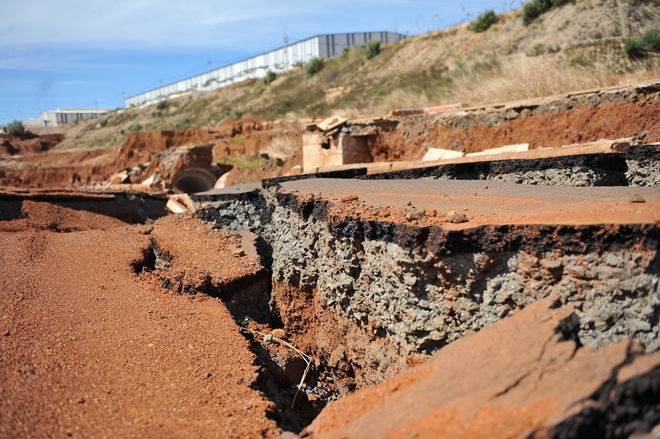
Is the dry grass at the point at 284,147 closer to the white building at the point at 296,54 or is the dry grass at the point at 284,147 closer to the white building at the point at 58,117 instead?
the white building at the point at 296,54

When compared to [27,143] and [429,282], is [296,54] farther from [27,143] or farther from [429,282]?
[429,282]

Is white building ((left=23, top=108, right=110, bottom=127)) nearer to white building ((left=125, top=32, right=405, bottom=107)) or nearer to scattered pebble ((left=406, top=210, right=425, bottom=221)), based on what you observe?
white building ((left=125, top=32, right=405, bottom=107))

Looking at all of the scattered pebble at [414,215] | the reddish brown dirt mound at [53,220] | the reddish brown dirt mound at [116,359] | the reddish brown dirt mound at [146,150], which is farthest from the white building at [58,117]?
the scattered pebble at [414,215]

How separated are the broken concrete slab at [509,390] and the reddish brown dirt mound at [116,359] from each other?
29.6 inches

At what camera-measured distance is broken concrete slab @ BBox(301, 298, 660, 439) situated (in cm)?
194

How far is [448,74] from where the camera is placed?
21016 mm

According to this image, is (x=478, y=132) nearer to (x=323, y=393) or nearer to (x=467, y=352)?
(x=323, y=393)

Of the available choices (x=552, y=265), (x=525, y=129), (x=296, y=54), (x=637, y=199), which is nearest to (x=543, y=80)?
(x=525, y=129)

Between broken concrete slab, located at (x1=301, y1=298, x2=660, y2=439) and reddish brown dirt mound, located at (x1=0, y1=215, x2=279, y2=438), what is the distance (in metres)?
0.75

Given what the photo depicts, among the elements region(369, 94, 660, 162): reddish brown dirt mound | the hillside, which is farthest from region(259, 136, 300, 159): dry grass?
region(369, 94, 660, 162): reddish brown dirt mound

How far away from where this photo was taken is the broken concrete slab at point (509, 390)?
194cm

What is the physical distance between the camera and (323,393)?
551 cm

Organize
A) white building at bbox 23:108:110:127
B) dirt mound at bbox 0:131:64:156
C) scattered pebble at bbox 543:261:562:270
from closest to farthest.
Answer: scattered pebble at bbox 543:261:562:270, dirt mound at bbox 0:131:64:156, white building at bbox 23:108:110:127

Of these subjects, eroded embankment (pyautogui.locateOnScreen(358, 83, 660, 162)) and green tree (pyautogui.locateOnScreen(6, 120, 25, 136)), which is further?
green tree (pyautogui.locateOnScreen(6, 120, 25, 136))
